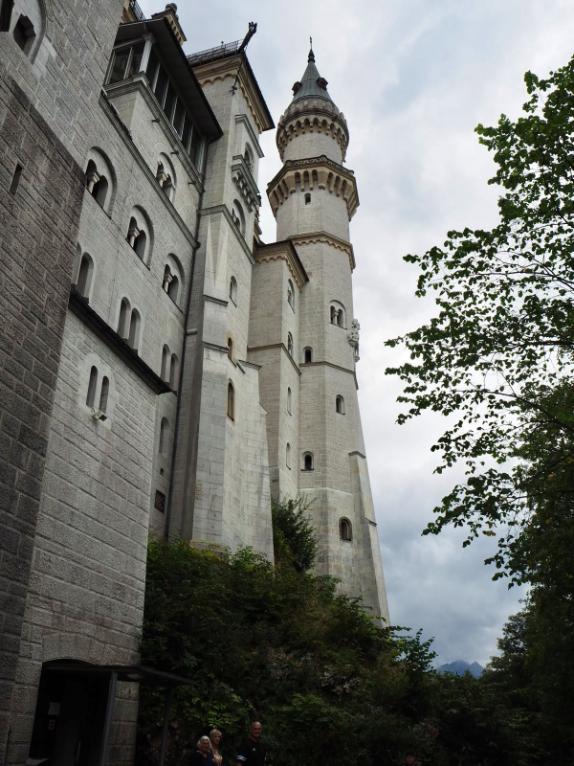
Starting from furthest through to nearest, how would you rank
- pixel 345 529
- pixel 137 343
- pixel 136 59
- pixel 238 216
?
pixel 345 529
pixel 238 216
pixel 136 59
pixel 137 343

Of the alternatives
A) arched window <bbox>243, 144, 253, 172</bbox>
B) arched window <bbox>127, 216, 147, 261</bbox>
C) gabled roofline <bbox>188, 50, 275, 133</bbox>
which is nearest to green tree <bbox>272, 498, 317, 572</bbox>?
arched window <bbox>127, 216, 147, 261</bbox>

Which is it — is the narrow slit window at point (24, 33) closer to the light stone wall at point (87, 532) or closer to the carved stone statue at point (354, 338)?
the light stone wall at point (87, 532)

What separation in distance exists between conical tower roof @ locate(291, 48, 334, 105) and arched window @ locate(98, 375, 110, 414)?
44.4 meters

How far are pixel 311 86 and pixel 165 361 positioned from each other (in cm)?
3665

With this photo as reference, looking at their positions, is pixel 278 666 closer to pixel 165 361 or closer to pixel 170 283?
pixel 165 361

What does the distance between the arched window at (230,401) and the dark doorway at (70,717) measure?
1629 cm

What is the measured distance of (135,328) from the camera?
23562 mm

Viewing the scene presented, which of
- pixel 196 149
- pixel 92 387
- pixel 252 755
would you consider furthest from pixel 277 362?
pixel 252 755

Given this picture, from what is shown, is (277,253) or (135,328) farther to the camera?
(277,253)

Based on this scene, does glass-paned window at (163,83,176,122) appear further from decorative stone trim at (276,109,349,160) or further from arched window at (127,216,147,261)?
Answer: decorative stone trim at (276,109,349,160)

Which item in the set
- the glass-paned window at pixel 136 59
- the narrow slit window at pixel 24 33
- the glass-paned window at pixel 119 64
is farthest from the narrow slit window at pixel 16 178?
the glass-paned window at pixel 119 64

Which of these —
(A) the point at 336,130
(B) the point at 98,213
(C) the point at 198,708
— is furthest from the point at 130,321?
(A) the point at 336,130

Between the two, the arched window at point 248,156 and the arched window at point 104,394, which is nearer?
the arched window at point 104,394

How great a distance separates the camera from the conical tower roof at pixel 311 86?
168 feet
